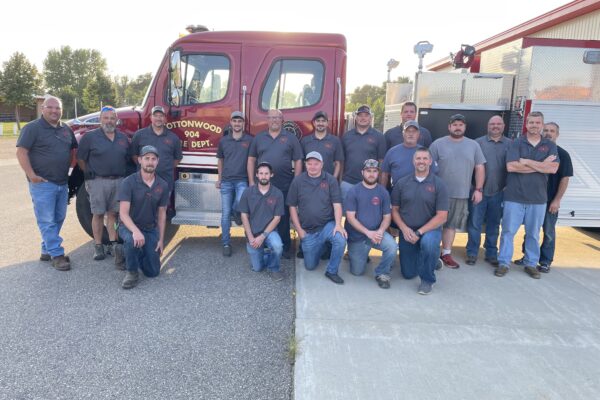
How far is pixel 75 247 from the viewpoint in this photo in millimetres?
5371

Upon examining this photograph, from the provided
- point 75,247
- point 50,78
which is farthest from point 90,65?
point 75,247

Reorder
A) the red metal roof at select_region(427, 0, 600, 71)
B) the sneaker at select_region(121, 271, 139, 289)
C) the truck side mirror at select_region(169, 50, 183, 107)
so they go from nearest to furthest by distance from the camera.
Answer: the sneaker at select_region(121, 271, 139, 289) → the truck side mirror at select_region(169, 50, 183, 107) → the red metal roof at select_region(427, 0, 600, 71)

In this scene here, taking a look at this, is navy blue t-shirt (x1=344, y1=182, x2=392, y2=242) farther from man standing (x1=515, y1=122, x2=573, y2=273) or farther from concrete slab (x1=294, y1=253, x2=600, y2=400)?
man standing (x1=515, y1=122, x2=573, y2=273)

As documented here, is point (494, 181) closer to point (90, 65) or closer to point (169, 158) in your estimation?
point (169, 158)

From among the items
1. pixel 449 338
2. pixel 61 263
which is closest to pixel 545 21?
pixel 449 338

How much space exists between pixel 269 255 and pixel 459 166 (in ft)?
7.36

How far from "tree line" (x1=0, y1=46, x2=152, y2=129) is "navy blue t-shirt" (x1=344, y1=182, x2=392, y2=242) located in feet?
11.0

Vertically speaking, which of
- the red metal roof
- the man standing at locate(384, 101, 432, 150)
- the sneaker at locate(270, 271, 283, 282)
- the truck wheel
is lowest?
the sneaker at locate(270, 271, 283, 282)

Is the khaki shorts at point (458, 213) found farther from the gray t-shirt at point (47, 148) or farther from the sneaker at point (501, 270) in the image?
→ the gray t-shirt at point (47, 148)

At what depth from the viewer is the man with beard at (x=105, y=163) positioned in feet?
15.1

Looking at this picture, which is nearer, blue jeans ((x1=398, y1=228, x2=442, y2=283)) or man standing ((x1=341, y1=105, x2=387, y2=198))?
blue jeans ((x1=398, y1=228, x2=442, y2=283))

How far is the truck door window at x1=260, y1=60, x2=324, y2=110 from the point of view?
5.02 meters

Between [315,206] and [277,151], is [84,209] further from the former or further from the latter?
[315,206]

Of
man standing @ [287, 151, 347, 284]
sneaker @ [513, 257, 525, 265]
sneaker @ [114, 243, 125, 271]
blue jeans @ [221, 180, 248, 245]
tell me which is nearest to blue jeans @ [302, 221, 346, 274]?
man standing @ [287, 151, 347, 284]
